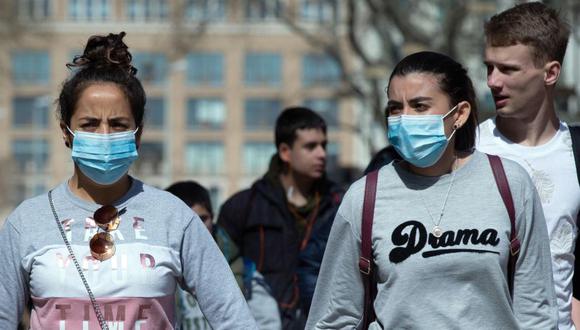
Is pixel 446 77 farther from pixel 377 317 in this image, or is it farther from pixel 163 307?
pixel 163 307

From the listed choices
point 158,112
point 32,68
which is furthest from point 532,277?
point 32,68

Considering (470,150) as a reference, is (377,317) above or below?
below

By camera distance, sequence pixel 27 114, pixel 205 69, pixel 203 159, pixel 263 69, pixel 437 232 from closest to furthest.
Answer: pixel 437 232 → pixel 263 69 → pixel 205 69 → pixel 203 159 → pixel 27 114

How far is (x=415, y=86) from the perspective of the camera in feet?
15.3

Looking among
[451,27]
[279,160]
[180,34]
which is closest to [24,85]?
[180,34]

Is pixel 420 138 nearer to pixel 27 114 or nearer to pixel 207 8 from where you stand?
pixel 207 8

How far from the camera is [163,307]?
441cm

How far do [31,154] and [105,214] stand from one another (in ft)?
249

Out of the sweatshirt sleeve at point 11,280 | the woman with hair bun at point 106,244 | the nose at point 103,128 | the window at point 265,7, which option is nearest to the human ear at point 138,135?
the woman with hair bun at point 106,244

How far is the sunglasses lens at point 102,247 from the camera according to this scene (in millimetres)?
4371

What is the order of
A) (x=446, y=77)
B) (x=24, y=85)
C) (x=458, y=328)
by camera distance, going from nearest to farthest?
(x=458, y=328) → (x=446, y=77) → (x=24, y=85)

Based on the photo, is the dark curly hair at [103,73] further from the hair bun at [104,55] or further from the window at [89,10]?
the window at [89,10]

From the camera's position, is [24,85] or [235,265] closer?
[235,265]

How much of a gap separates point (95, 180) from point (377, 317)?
108 centimetres
